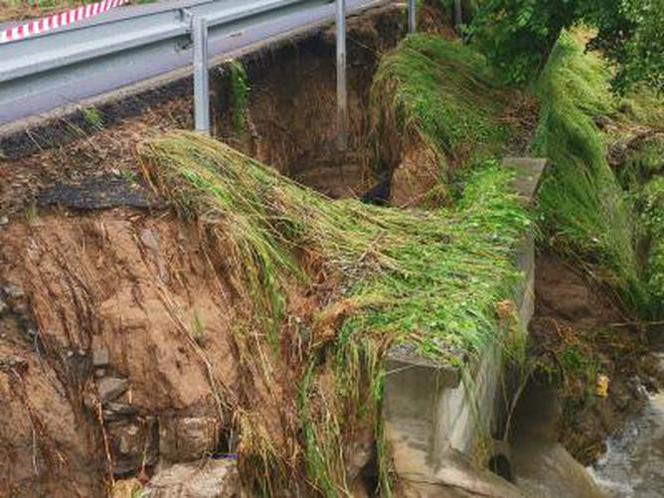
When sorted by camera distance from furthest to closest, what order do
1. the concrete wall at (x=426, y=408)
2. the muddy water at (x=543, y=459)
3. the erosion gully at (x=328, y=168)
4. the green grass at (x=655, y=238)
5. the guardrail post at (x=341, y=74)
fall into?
1. the green grass at (x=655, y=238)
2. the guardrail post at (x=341, y=74)
3. the muddy water at (x=543, y=459)
4. the erosion gully at (x=328, y=168)
5. the concrete wall at (x=426, y=408)

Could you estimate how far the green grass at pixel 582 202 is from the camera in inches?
350

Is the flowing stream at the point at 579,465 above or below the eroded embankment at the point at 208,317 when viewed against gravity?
below

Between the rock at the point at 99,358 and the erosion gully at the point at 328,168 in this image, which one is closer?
the rock at the point at 99,358

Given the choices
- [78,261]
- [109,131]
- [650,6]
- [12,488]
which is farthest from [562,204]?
[12,488]

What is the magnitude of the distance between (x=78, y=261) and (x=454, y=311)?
89.7 inches

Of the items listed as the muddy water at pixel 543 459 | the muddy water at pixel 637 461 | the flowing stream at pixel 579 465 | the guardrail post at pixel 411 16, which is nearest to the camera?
the muddy water at pixel 543 459

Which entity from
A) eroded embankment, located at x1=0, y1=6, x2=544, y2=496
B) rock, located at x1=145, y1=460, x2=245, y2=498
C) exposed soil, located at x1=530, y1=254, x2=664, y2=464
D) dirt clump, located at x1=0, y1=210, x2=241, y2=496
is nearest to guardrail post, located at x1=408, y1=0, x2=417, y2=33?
exposed soil, located at x1=530, y1=254, x2=664, y2=464

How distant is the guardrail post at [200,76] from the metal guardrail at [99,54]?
0.59ft

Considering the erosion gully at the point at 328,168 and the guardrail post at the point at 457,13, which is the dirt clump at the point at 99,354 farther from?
the guardrail post at the point at 457,13

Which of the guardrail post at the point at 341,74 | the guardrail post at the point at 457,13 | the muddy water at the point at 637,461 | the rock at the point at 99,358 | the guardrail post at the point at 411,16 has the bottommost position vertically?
the muddy water at the point at 637,461

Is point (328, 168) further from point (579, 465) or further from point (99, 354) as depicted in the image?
point (99, 354)

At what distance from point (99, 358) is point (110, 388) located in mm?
179

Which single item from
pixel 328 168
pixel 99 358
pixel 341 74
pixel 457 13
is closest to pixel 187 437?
pixel 99 358

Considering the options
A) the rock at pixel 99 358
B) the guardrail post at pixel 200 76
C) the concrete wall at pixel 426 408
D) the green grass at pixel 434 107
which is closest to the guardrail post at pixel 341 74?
the green grass at pixel 434 107
